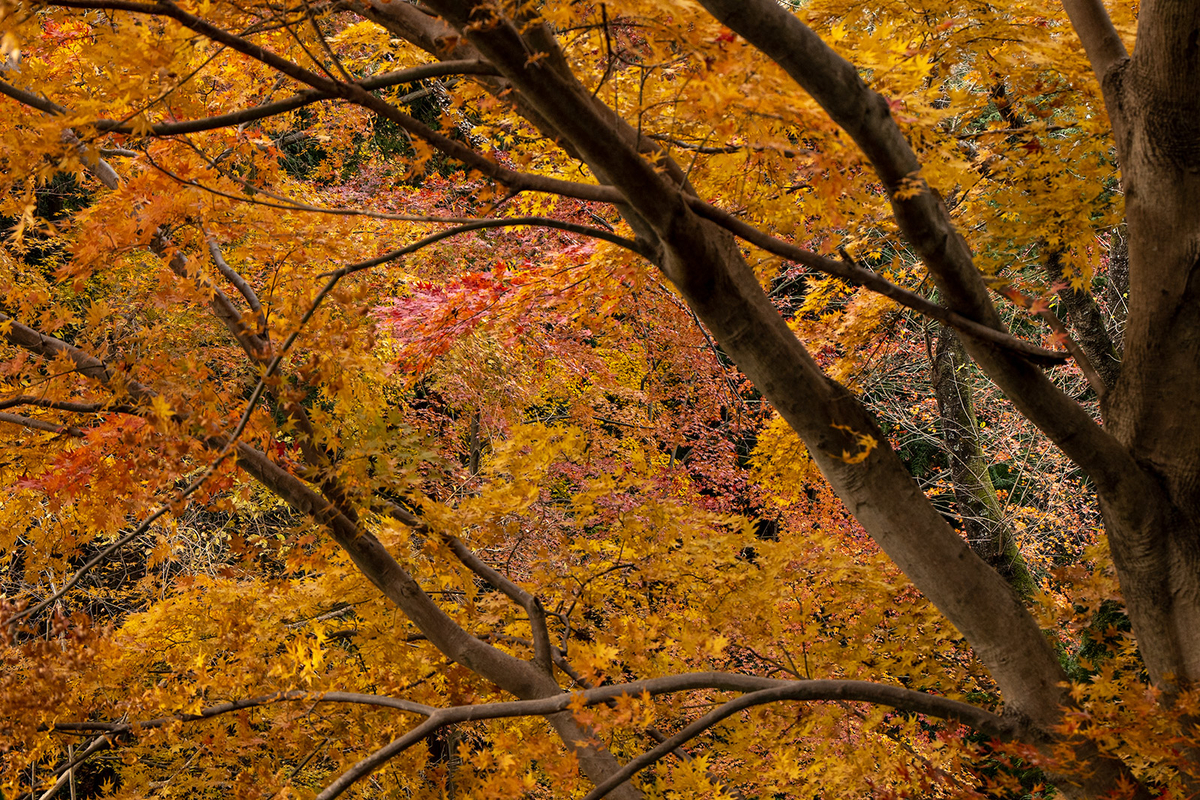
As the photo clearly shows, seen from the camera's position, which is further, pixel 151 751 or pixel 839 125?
pixel 151 751

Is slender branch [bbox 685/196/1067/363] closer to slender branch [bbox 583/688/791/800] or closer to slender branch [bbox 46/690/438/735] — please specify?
slender branch [bbox 583/688/791/800]

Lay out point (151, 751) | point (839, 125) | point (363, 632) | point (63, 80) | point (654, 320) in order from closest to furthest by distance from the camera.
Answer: point (839, 125) → point (63, 80) → point (363, 632) → point (151, 751) → point (654, 320)

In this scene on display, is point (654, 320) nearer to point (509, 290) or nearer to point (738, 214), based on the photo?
point (509, 290)

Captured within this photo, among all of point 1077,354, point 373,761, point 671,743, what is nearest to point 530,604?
point 373,761

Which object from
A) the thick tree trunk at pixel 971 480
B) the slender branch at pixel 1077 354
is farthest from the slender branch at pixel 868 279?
the thick tree trunk at pixel 971 480

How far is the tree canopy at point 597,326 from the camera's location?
2.00 meters

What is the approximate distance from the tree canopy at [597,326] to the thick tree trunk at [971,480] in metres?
2.29

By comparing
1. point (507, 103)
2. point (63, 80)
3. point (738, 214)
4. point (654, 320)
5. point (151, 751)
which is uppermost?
point (654, 320)

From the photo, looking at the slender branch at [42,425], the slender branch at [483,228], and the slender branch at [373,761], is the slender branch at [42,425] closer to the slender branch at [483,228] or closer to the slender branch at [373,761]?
the slender branch at [373,761]

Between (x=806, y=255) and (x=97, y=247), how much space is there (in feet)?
6.89

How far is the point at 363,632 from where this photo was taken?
4.02 metres

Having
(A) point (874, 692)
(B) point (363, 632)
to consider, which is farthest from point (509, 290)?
(A) point (874, 692)

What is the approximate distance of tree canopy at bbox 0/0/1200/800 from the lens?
2.00 m

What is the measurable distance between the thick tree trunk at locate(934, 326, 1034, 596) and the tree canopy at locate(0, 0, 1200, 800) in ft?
7.52
